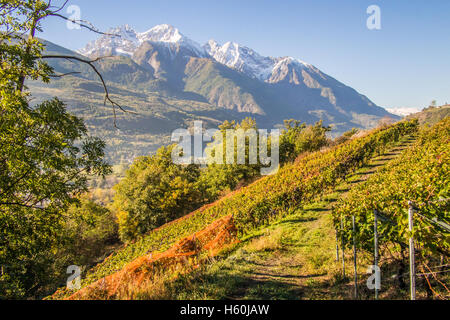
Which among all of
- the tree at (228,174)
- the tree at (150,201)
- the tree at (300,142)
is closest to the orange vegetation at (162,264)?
the tree at (150,201)

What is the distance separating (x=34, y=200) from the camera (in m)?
8.89

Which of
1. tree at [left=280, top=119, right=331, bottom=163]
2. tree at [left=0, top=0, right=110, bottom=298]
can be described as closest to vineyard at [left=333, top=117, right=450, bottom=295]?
tree at [left=0, top=0, right=110, bottom=298]

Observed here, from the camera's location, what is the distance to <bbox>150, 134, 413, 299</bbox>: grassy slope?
6.28 meters

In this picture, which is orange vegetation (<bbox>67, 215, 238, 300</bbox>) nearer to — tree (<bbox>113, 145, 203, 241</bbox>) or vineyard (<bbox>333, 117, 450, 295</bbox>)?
vineyard (<bbox>333, 117, 450, 295</bbox>)

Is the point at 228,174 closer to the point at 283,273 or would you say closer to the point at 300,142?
the point at 300,142

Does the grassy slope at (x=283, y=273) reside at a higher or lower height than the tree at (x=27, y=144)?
lower

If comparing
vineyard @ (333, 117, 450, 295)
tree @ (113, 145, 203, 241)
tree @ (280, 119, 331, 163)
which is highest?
tree @ (280, 119, 331, 163)

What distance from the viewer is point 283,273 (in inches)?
315

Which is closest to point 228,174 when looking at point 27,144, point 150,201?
point 150,201

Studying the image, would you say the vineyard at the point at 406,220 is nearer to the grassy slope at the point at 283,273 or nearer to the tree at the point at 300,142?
the grassy slope at the point at 283,273

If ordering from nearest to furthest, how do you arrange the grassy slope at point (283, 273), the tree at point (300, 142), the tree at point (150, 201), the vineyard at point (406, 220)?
the vineyard at point (406, 220) → the grassy slope at point (283, 273) → the tree at point (150, 201) → the tree at point (300, 142)

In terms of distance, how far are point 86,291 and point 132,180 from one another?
3713 centimetres

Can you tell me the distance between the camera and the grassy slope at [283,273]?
6.28 meters
